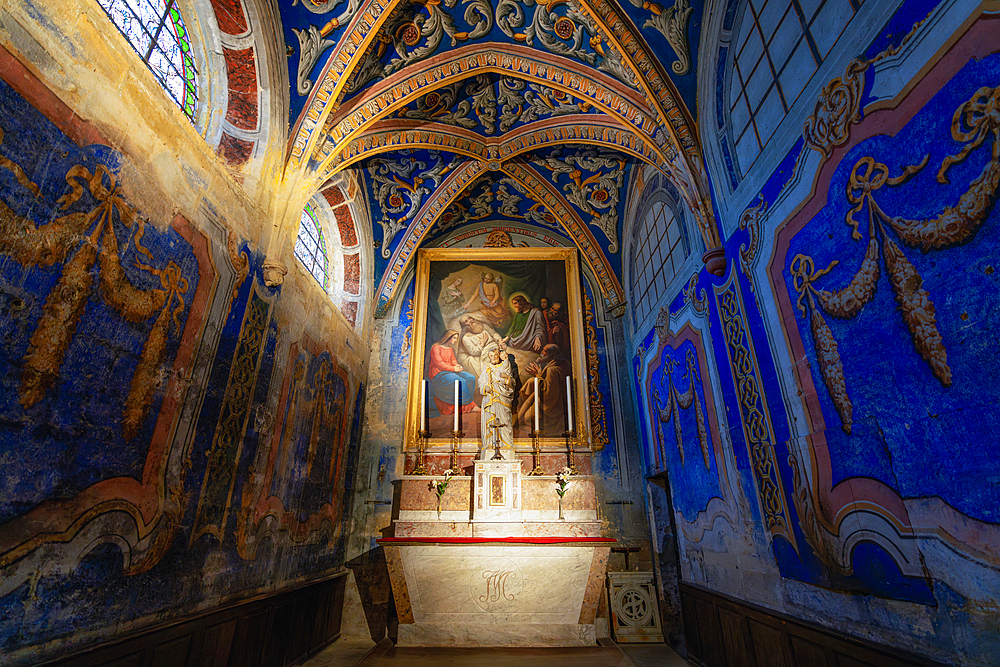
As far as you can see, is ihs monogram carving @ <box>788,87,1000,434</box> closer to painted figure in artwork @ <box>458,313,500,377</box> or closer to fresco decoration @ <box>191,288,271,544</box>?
fresco decoration @ <box>191,288,271,544</box>

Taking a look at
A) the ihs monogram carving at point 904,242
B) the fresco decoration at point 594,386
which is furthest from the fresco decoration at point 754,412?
the fresco decoration at point 594,386

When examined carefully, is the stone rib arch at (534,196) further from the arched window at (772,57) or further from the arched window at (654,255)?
the arched window at (772,57)

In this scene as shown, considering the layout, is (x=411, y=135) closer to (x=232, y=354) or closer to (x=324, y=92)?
(x=324, y=92)

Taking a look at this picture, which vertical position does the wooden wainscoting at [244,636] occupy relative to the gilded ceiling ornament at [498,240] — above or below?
below

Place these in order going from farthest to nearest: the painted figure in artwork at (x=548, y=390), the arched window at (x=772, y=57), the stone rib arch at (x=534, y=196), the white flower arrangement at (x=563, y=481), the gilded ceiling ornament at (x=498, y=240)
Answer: the gilded ceiling ornament at (x=498, y=240)
the stone rib arch at (x=534, y=196)
the painted figure in artwork at (x=548, y=390)
the white flower arrangement at (x=563, y=481)
the arched window at (x=772, y=57)

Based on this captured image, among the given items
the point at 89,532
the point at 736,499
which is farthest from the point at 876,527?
the point at 89,532

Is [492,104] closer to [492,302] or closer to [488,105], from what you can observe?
[488,105]

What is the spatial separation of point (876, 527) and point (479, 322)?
7109mm

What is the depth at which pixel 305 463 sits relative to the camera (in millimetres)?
6348

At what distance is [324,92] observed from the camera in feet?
19.7

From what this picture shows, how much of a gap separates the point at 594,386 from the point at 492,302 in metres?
2.69

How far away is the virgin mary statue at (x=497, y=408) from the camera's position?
745 cm

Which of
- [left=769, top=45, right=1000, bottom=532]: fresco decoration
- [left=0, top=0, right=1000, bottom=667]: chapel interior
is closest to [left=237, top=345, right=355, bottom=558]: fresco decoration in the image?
[left=0, top=0, right=1000, bottom=667]: chapel interior

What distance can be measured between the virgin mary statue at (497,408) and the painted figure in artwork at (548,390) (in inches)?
35.8
